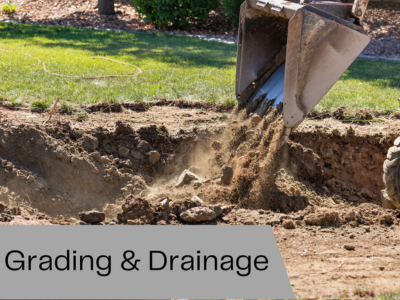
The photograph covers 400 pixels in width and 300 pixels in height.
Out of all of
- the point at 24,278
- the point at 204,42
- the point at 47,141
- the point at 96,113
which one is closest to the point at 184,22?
the point at 204,42

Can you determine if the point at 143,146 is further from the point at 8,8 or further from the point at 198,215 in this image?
the point at 8,8

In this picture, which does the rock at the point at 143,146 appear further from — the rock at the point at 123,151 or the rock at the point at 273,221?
the rock at the point at 273,221

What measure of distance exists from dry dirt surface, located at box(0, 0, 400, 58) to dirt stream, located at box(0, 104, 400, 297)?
26.8 ft

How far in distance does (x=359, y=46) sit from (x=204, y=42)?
30.2 ft

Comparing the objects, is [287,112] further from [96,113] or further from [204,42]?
[204,42]

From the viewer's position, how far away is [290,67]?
422 centimetres

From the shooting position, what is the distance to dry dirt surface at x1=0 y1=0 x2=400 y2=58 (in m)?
14.1

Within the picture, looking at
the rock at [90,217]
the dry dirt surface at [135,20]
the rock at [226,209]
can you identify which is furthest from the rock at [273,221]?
the dry dirt surface at [135,20]

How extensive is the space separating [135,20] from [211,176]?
11741 mm

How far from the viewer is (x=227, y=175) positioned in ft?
16.2

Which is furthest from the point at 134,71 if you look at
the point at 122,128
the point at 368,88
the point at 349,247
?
the point at 349,247

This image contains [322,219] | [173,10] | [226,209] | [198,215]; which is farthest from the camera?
[173,10]

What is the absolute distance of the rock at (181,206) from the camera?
404 cm

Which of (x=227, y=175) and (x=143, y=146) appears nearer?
(x=227, y=175)
